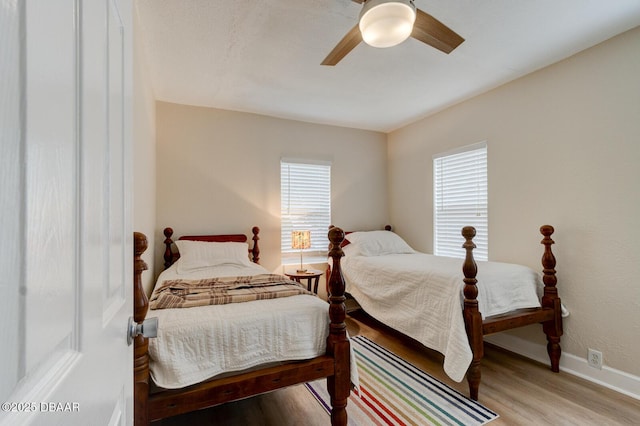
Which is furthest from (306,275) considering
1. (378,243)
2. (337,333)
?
(337,333)

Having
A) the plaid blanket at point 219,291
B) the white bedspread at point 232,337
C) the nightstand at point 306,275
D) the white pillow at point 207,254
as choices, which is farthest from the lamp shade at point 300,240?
the white bedspread at point 232,337

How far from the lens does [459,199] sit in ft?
11.4

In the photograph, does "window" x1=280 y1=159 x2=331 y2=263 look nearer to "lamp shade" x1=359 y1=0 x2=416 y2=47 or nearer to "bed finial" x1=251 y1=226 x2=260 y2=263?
"bed finial" x1=251 y1=226 x2=260 y2=263

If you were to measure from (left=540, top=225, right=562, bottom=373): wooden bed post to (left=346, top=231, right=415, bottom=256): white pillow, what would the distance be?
60.9 inches

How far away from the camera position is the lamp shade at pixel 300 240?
359 centimetres

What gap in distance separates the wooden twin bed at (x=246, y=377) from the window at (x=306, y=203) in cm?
228

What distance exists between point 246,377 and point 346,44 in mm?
2001

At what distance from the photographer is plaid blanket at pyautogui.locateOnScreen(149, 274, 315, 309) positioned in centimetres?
170

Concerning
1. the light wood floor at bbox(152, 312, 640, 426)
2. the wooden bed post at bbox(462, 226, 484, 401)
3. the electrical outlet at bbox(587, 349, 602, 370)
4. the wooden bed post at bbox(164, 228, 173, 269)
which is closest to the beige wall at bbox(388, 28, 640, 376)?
the electrical outlet at bbox(587, 349, 602, 370)

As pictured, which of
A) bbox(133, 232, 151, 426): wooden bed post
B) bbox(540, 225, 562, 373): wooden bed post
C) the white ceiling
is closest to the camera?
bbox(133, 232, 151, 426): wooden bed post

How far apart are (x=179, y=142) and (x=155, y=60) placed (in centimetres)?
103

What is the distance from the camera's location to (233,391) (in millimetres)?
1441

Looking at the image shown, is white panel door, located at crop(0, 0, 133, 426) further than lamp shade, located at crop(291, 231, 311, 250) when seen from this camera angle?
No

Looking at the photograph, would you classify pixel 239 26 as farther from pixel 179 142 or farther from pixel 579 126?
pixel 579 126
